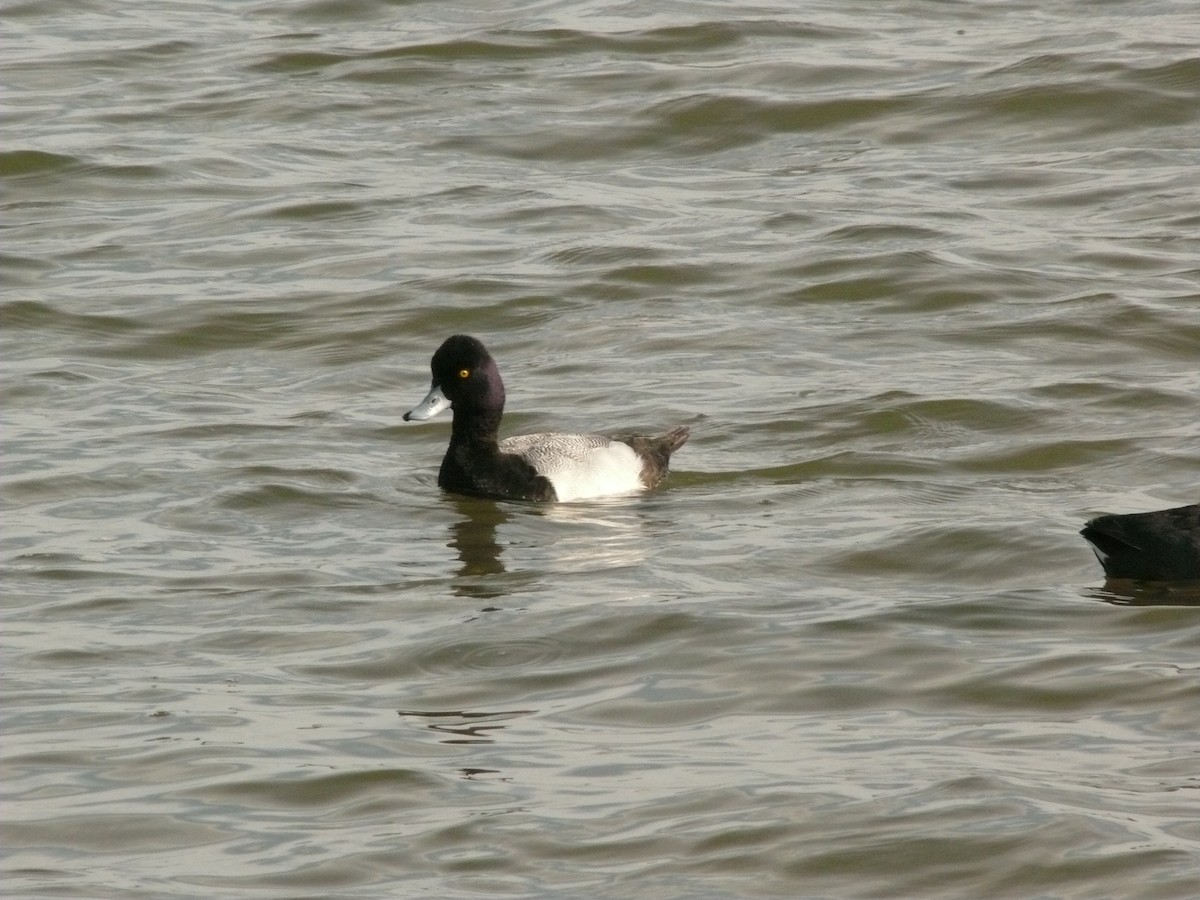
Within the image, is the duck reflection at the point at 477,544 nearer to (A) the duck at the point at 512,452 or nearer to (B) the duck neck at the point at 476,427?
(A) the duck at the point at 512,452

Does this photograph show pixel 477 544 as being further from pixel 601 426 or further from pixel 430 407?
pixel 601 426

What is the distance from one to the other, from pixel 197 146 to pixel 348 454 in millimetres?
7497

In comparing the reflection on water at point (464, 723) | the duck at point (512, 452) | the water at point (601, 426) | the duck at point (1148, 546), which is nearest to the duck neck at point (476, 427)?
the duck at point (512, 452)

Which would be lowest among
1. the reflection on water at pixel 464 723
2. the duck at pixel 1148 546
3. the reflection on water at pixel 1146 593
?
the reflection on water at pixel 1146 593

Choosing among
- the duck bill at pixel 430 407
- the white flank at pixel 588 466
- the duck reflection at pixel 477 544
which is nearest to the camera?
the duck reflection at pixel 477 544

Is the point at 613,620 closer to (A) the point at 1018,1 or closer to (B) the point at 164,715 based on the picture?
(B) the point at 164,715

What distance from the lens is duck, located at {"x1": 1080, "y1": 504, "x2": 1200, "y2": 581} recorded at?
8.97 metres

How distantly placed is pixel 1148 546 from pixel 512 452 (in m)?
3.77

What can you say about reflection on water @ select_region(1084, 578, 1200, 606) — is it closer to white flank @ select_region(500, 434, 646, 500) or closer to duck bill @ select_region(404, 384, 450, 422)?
white flank @ select_region(500, 434, 646, 500)

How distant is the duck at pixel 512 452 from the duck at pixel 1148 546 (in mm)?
2890

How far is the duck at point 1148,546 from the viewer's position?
8.97 m

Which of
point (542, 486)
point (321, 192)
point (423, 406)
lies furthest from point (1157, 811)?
point (321, 192)

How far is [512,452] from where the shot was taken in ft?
37.9

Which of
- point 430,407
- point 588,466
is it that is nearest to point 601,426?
point 430,407
